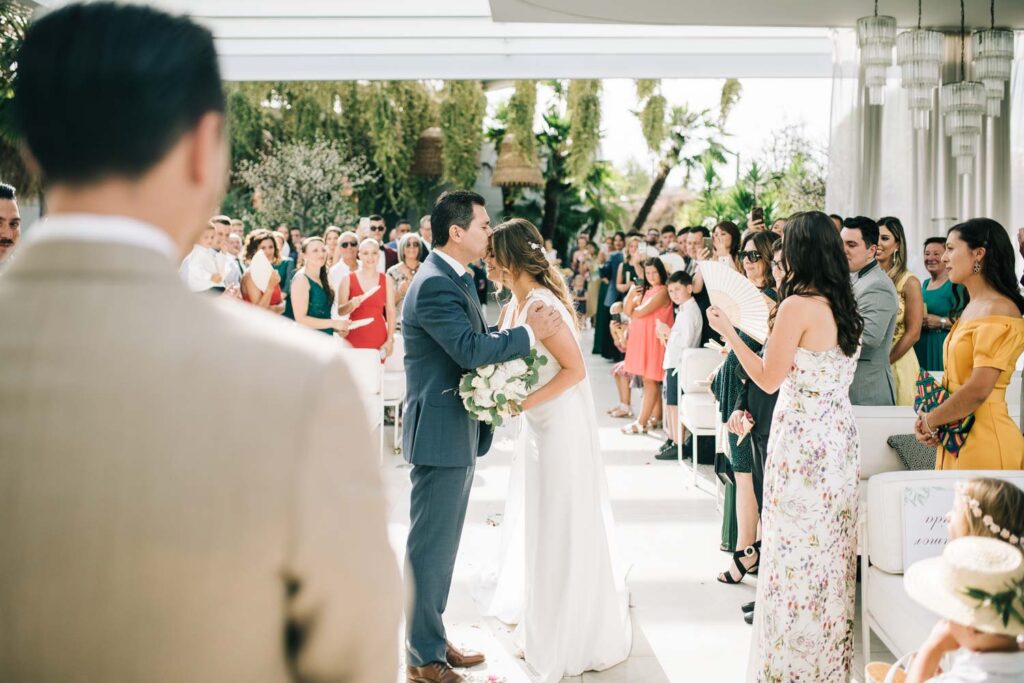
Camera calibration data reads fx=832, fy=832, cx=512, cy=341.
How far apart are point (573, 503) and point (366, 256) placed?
453 centimetres

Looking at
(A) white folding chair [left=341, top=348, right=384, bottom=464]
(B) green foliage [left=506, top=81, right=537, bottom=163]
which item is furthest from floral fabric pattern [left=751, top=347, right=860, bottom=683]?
(B) green foliage [left=506, top=81, right=537, bottom=163]

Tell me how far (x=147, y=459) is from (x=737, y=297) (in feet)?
12.5

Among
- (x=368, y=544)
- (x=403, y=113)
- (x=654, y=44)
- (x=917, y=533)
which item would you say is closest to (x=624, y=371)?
(x=654, y=44)

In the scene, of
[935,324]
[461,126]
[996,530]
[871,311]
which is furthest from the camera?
[461,126]

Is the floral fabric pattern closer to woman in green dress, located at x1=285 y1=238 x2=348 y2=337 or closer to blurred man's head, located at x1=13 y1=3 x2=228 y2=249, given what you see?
blurred man's head, located at x1=13 y1=3 x2=228 y2=249

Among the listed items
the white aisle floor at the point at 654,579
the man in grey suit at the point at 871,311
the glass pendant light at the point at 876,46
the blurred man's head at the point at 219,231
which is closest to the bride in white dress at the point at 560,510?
the white aisle floor at the point at 654,579

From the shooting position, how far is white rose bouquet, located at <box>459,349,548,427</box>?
127 inches

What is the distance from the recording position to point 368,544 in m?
0.85

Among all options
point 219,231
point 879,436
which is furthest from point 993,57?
point 219,231

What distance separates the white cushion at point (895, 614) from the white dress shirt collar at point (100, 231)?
2916 millimetres

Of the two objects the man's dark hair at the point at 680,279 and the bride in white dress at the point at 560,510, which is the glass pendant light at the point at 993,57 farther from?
the bride in white dress at the point at 560,510

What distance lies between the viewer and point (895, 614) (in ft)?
10.3

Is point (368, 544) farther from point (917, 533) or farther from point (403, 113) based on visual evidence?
point (403, 113)

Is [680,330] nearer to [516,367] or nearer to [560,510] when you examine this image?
[560,510]
